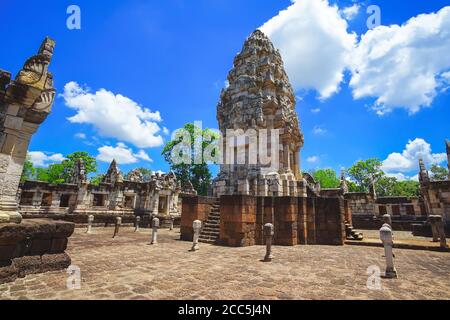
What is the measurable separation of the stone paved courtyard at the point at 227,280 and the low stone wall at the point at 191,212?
4.98m

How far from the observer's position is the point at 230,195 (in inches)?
410

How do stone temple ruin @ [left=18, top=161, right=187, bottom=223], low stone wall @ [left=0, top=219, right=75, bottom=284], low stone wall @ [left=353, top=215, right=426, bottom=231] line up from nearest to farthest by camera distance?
low stone wall @ [left=0, top=219, right=75, bottom=284] < stone temple ruin @ [left=18, top=161, right=187, bottom=223] < low stone wall @ [left=353, top=215, right=426, bottom=231]

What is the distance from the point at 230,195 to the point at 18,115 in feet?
25.3

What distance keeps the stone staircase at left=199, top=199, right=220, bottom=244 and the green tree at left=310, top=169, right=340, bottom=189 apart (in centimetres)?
4533

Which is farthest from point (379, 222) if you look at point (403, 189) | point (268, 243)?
point (403, 189)

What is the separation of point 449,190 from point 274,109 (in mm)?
13675

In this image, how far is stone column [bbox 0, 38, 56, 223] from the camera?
442 cm

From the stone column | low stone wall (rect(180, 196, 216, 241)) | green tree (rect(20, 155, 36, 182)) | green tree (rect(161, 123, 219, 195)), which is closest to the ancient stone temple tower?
low stone wall (rect(180, 196, 216, 241))

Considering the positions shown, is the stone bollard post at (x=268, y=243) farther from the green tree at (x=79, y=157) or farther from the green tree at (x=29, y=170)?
the green tree at (x=29, y=170)

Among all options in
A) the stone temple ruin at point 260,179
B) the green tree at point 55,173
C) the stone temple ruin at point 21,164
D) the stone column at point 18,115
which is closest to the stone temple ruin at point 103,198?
the stone temple ruin at point 260,179

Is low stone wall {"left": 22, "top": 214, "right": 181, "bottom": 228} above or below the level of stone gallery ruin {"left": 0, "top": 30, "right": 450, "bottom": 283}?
below

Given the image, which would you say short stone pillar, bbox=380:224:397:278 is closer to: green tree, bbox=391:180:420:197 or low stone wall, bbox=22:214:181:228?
low stone wall, bbox=22:214:181:228

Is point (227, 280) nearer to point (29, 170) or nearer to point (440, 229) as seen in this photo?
point (440, 229)
